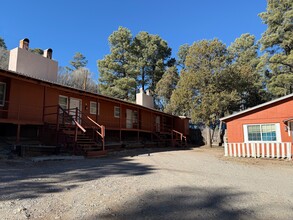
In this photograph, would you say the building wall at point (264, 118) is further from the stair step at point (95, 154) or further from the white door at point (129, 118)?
the stair step at point (95, 154)

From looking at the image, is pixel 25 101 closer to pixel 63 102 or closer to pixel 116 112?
pixel 63 102

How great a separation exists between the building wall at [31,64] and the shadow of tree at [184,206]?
12.7 metres

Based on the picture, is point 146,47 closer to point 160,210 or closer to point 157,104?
point 157,104

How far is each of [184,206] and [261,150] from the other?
38.0 feet

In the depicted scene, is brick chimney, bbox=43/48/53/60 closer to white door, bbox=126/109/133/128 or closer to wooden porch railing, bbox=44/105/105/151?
wooden porch railing, bbox=44/105/105/151

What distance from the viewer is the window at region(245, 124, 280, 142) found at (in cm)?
1424

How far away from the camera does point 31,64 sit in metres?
14.8

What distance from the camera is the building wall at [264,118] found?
14.1m

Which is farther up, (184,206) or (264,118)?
(264,118)

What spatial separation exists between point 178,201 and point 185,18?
29.5m

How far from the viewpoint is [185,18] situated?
99.5ft

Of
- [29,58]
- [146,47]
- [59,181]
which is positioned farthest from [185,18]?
[59,181]

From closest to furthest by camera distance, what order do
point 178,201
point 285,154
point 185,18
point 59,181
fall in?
point 178,201
point 59,181
point 285,154
point 185,18

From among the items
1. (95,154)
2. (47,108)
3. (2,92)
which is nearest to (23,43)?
(2,92)
